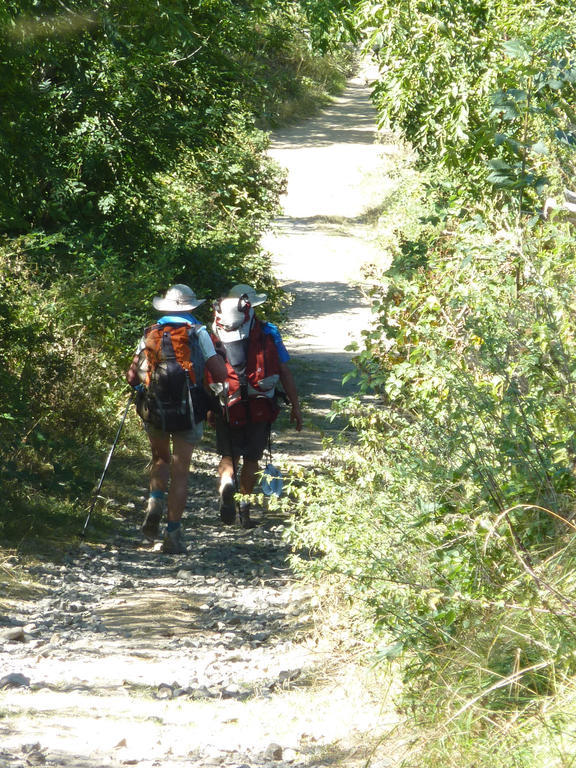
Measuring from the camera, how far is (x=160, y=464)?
297 inches

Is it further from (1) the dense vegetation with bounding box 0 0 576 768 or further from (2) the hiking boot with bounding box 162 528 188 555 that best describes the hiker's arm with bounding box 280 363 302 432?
(2) the hiking boot with bounding box 162 528 188 555

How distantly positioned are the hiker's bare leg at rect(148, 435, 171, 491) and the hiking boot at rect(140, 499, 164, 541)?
4.6 inches

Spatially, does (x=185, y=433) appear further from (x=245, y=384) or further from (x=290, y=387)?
(x=290, y=387)

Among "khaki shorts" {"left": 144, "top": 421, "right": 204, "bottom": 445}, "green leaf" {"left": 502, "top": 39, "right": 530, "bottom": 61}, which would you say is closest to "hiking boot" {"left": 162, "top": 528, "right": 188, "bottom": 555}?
"khaki shorts" {"left": 144, "top": 421, "right": 204, "bottom": 445}

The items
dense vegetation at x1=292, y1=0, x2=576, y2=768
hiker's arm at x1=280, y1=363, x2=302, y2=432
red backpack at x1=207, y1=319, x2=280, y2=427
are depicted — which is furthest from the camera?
hiker's arm at x1=280, y1=363, x2=302, y2=432

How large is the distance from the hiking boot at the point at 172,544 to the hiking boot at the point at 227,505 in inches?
23.5

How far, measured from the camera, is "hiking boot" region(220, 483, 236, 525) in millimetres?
7977

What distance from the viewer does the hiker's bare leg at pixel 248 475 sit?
8.06 meters

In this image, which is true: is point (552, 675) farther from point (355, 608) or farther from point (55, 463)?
point (55, 463)

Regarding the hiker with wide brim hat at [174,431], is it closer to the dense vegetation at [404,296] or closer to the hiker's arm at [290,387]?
the hiker's arm at [290,387]

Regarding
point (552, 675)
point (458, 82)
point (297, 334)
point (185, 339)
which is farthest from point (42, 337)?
point (297, 334)

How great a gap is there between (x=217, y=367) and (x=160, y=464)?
85 cm

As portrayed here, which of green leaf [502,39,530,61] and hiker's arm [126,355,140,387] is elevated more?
green leaf [502,39,530,61]

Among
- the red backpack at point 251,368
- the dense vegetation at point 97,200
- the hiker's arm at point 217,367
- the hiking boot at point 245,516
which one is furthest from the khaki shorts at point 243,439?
the dense vegetation at point 97,200
